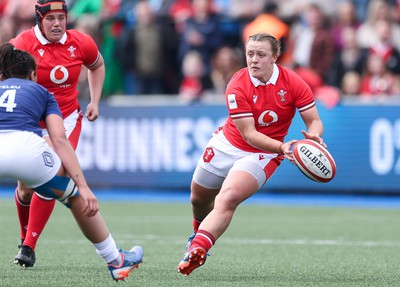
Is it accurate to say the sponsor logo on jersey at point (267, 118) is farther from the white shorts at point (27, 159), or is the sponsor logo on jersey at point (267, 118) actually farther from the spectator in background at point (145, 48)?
the spectator in background at point (145, 48)

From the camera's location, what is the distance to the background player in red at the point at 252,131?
7043 mm

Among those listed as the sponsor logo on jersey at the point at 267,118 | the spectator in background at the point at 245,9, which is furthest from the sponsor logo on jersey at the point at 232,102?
the spectator in background at the point at 245,9

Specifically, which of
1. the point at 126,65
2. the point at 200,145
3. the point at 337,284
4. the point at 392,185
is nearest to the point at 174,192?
the point at 200,145

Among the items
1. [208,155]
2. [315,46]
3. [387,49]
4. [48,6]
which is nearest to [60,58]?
[48,6]

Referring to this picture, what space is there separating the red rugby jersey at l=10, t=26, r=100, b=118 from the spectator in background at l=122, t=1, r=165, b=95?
781 cm

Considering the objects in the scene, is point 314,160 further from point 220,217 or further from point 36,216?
point 36,216

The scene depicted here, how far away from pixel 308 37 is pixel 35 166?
9.66 metres

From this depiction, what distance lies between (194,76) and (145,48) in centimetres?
99

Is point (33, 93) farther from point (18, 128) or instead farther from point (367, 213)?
point (367, 213)

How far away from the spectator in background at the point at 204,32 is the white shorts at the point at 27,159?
9556 millimetres

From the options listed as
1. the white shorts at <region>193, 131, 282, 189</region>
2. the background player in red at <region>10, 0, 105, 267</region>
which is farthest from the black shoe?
the white shorts at <region>193, 131, 282, 189</region>

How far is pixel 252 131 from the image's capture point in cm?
712

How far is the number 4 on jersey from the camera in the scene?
6.18 meters

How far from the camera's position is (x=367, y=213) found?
13.0 meters
